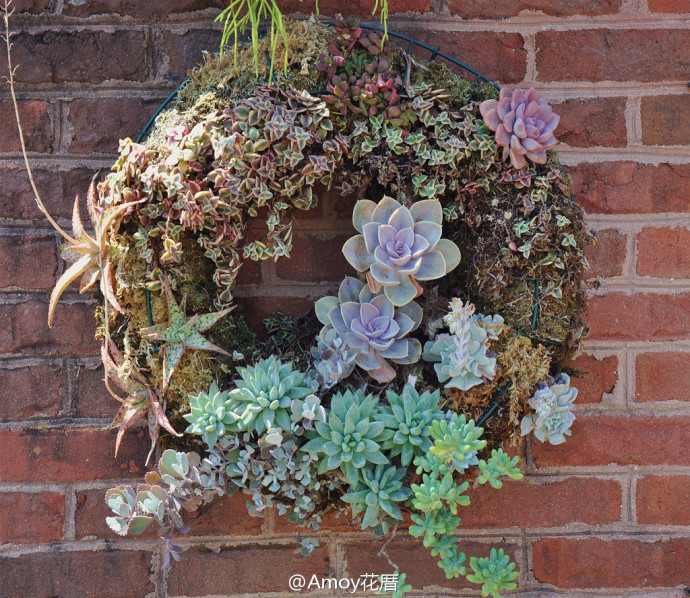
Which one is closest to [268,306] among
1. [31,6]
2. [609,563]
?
[31,6]

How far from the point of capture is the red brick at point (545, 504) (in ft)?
3.07

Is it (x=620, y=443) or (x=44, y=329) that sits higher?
(x=44, y=329)

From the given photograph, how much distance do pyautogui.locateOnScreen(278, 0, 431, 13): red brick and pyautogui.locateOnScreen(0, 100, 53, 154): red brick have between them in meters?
0.39

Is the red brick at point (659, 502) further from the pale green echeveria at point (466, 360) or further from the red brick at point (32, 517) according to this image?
the red brick at point (32, 517)

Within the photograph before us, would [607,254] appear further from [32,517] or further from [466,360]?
[32,517]

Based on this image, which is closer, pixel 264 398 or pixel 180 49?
pixel 264 398

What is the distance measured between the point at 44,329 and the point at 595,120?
2.96ft

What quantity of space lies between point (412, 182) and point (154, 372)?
42 cm

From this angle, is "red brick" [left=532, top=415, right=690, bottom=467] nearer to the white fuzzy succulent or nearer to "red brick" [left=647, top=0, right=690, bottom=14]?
the white fuzzy succulent

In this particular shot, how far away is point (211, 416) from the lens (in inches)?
28.0

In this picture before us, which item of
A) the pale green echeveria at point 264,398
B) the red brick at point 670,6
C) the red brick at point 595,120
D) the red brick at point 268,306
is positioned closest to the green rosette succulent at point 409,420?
the pale green echeveria at point 264,398

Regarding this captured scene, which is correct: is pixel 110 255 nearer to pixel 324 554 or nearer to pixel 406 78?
pixel 406 78

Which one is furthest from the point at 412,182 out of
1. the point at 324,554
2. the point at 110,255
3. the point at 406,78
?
the point at 324,554

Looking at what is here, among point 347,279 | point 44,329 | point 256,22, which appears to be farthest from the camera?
point 44,329
